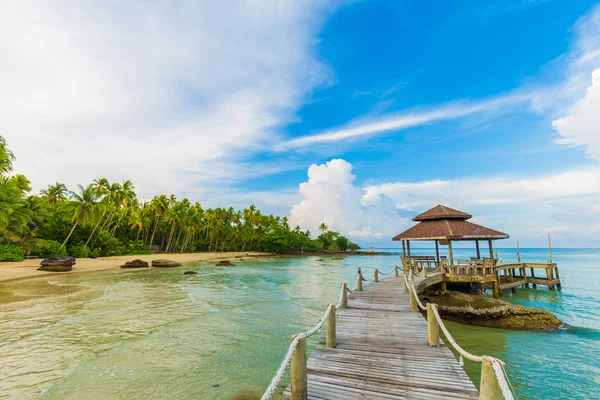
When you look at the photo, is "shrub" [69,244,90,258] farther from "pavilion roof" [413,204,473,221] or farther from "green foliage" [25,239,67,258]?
"pavilion roof" [413,204,473,221]

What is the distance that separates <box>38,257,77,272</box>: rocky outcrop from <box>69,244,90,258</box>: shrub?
38.1 feet

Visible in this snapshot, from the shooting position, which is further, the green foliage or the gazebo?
the green foliage

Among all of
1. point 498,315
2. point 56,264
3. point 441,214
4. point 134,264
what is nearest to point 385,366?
point 498,315

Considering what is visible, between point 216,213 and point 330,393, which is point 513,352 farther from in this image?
point 216,213

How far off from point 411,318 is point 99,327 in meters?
11.7

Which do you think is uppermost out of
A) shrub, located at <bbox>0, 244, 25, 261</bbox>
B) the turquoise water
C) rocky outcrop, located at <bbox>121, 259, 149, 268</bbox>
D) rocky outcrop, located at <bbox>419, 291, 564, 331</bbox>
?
shrub, located at <bbox>0, 244, 25, 261</bbox>

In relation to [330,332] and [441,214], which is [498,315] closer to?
[441,214]

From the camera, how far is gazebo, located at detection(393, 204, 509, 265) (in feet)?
60.2

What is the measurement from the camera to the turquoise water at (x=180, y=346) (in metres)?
6.83

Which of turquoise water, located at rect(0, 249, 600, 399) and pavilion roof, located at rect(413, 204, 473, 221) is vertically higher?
pavilion roof, located at rect(413, 204, 473, 221)

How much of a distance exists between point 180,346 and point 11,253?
35.1m

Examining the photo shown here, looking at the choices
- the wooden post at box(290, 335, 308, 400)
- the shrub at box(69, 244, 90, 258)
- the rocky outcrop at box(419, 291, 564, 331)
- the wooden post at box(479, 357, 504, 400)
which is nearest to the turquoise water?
the rocky outcrop at box(419, 291, 564, 331)

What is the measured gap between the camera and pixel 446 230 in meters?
18.6

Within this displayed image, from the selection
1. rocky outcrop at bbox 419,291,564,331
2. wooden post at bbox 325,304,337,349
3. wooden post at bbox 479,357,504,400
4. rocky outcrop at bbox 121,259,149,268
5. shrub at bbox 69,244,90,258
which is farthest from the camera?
shrub at bbox 69,244,90,258
